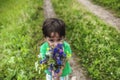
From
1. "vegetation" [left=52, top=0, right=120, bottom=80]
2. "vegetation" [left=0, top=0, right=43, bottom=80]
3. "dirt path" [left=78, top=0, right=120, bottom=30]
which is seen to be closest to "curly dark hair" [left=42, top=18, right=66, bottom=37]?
"vegetation" [left=0, top=0, right=43, bottom=80]

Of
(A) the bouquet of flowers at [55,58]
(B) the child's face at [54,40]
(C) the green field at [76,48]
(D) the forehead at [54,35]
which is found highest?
(D) the forehead at [54,35]

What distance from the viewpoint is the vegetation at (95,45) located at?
7602mm

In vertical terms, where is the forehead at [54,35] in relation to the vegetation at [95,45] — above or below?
above

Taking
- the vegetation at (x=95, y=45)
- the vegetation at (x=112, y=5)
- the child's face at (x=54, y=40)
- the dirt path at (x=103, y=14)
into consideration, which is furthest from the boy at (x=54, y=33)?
the vegetation at (x=112, y=5)

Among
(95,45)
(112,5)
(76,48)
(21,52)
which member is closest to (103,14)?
(112,5)

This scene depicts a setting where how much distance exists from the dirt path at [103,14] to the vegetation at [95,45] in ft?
2.72

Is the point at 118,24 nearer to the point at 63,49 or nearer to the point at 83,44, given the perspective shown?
the point at 83,44

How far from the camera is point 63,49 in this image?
4742 mm

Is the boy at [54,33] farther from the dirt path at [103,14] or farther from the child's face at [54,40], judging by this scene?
Answer: the dirt path at [103,14]

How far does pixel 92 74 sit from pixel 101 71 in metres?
0.32

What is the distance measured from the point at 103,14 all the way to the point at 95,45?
5057 mm

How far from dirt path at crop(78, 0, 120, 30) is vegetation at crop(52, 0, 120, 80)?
83cm

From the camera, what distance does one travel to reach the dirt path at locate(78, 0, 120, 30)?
1202 cm

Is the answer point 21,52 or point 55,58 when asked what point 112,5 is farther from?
point 55,58
